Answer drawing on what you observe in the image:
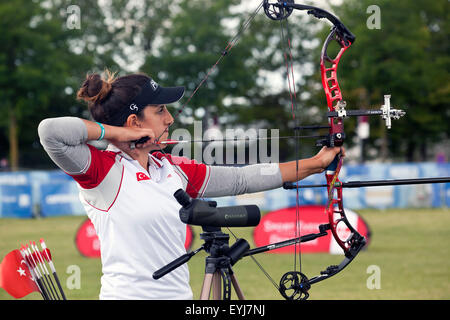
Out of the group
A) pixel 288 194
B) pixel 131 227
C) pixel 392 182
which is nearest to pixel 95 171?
pixel 131 227

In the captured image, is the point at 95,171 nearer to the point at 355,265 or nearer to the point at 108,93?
the point at 108,93

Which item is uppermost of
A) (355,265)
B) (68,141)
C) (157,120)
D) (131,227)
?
(157,120)

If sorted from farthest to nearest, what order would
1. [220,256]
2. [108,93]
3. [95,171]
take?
[108,93]
[95,171]
[220,256]

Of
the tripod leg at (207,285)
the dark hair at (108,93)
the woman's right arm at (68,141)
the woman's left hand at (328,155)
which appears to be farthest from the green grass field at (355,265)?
the woman's right arm at (68,141)

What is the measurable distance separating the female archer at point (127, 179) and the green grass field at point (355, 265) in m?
3.69

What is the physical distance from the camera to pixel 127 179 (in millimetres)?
2779

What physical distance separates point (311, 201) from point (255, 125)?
18.2 m

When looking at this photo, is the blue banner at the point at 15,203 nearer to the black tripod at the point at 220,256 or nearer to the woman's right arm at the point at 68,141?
the woman's right arm at the point at 68,141

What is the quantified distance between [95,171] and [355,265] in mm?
6850

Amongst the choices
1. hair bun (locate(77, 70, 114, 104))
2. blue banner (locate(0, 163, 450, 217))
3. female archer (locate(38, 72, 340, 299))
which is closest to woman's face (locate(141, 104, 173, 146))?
female archer (locate(38, 72, 340, 299))

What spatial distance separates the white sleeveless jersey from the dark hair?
0.22m

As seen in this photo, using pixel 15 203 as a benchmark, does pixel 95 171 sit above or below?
below

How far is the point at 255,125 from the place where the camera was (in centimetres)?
3709

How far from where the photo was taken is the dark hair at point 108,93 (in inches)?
113
